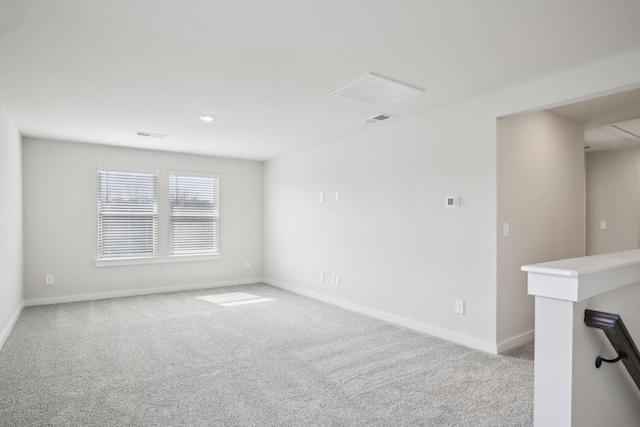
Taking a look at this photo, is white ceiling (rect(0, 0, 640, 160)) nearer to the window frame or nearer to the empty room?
the empty room

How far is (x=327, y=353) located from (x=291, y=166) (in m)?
3.68

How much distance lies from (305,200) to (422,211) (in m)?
2.40

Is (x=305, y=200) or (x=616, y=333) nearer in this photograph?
(x=616, y=333)

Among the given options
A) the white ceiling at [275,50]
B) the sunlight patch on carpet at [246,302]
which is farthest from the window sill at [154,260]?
the white ceiling at [275,50]

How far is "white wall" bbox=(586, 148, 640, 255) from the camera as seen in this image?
18.7ft

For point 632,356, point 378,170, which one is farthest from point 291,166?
point 632,356

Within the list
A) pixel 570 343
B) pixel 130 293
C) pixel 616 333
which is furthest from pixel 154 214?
pixel 616 333

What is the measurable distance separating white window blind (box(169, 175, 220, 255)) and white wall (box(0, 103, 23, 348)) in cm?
205

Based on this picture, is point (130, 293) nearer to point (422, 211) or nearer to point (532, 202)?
point (422, 211)

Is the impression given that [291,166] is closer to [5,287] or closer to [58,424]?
[5,287]

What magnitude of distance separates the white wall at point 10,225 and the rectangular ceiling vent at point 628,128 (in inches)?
263

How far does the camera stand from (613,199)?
19.4 ft

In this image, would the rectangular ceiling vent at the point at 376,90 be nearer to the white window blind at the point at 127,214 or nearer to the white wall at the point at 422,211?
the white wall at the point at 422,211

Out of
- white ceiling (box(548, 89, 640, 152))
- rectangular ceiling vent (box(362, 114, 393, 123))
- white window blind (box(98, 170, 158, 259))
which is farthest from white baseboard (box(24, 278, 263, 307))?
white ceiling (box(548, 89, 640, 152))
